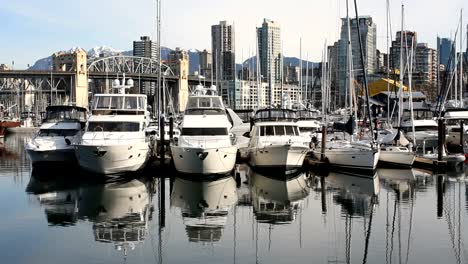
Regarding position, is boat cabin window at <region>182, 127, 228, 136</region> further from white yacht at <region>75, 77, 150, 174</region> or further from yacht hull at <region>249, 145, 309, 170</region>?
yacht hull at <region>249, 145, 309, 170</region>

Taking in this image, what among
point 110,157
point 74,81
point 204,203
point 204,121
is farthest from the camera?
point 74,81

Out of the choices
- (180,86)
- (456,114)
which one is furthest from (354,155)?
(180,86)

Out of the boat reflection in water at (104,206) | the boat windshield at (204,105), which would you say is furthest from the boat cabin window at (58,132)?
the boat windshield at (204,105)

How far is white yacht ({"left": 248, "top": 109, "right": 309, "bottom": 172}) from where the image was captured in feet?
117

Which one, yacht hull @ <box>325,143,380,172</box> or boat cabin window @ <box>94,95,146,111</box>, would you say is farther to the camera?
→ boat cabin window @ <box>94,95,146,111</box>

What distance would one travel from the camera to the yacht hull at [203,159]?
3312cm

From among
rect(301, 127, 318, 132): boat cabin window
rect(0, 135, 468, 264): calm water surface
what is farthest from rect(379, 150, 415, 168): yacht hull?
rect(301, 127, 318, 132): boat cabin window

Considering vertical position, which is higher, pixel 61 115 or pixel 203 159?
pixel 61 115

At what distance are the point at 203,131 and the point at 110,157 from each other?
606cm

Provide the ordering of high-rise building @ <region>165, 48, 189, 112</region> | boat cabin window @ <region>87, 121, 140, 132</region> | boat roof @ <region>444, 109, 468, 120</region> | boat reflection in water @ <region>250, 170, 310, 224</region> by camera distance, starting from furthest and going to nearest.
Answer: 1. high-rise building @ <region>165, 48, 189, 112</region>
2. boat roof @ <region>444, 109, 468, 120</region>
3. boat cabin window @ <region>87, 121, 140, 132</region>
4. boat reflection in water @ <region>250, 170, 310, 224</region>

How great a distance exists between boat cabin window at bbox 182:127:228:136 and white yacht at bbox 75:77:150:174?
2.64 metres

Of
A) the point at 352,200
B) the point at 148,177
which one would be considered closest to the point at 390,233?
the point at 352,200

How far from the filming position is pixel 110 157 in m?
32.7

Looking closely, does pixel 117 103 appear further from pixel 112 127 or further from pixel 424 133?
pixel 424 133
